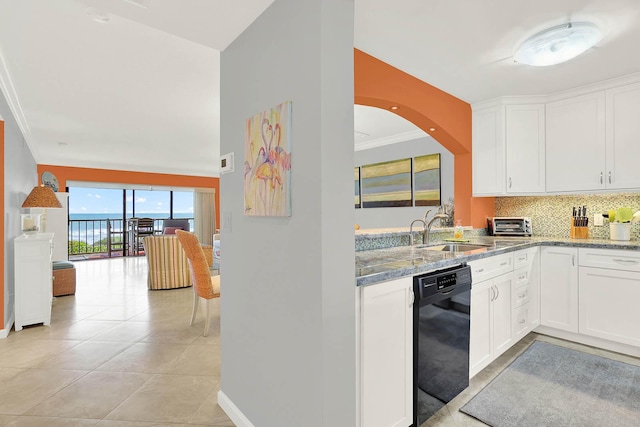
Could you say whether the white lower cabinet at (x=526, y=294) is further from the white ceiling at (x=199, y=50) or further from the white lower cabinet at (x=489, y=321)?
the white ceiling at (x=199, y=50)

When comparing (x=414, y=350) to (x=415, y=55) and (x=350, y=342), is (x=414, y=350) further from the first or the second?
(x=415, y=55)

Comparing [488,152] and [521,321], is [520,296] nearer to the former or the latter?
[521,321]

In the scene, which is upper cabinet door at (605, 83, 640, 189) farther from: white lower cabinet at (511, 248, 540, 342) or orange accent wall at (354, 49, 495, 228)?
orange accent wall at (354, 49, 495, 228)

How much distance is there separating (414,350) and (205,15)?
198 cm

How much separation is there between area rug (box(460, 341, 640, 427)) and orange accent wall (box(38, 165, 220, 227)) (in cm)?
890

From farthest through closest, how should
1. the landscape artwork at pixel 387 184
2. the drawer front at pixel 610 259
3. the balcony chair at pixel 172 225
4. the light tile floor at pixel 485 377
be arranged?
the balcony chair at pixel 172 225, the landscape artwork at pixel 387 184, the drawer front at pixel 610 259, the light tile floor at pixel 485 377

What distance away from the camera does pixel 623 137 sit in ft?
9.77

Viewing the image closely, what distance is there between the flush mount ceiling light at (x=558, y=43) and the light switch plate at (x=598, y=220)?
1.89 m

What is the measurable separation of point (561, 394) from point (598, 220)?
6.70ft

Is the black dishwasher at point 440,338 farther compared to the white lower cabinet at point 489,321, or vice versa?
the white lower cabinet at point 489,321

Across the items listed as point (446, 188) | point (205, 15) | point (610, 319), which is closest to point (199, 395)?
point (205, 15)

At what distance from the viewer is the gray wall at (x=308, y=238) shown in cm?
131

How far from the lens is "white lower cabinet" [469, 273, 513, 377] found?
221 cm

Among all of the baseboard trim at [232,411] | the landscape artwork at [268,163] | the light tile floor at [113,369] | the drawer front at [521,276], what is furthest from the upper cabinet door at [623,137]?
the light tile floor at [113,369]
